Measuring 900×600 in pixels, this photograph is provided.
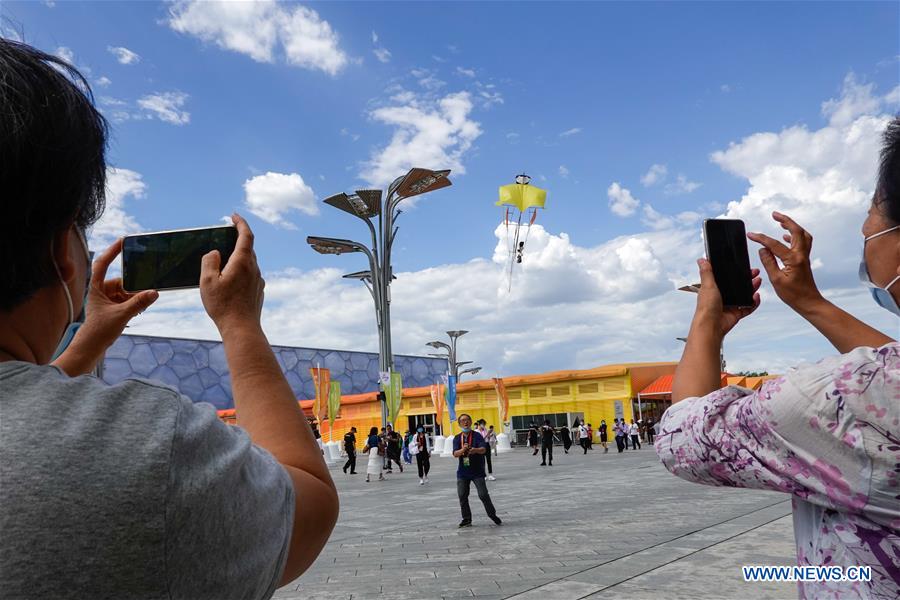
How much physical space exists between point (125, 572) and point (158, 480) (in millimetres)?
→ 112

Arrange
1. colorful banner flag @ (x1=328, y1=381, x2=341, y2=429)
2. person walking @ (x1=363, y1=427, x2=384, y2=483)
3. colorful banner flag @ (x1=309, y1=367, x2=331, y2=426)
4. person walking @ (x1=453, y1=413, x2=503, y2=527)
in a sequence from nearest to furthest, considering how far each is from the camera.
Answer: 1. person walking @ (x1=453, y1=413, x2=503, y2=527)
2. person walking @ (x1=363, y1=427, x2=384, y2=483)
3. colorful banner flag @ (x1=309, y1=367, x2=331, y2=426)
4. colorful banner flag @ (x1=328, y1=381, x2=341, y2=429)

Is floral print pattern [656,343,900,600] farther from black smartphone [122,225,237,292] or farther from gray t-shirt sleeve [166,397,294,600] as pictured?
black smartphone [122,225,237,292]

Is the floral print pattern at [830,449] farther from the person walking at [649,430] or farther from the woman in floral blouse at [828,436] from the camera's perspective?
the person walking at [649,430]

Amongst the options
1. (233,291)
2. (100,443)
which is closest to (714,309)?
(233,291)

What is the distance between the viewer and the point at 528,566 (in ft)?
20.4

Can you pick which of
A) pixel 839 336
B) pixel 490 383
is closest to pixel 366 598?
pixel 839 336

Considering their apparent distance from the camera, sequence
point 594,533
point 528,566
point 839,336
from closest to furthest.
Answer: point 839,336 < point 528,566 < point 594,533

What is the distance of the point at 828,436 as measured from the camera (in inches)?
45.6

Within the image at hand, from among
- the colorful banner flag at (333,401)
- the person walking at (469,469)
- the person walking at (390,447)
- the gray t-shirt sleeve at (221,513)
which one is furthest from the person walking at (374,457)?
the gray t-shirt sleeve at (221,513)

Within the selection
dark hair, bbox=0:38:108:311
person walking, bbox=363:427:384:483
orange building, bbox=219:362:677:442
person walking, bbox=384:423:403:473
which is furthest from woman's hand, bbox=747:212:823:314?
orange building, bbox=219:362:677:442

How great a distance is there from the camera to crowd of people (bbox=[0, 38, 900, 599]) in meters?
0.76

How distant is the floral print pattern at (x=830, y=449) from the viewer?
1.14 m

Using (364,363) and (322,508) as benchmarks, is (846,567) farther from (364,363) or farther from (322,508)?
(364,363)

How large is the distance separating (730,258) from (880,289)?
0.35m
